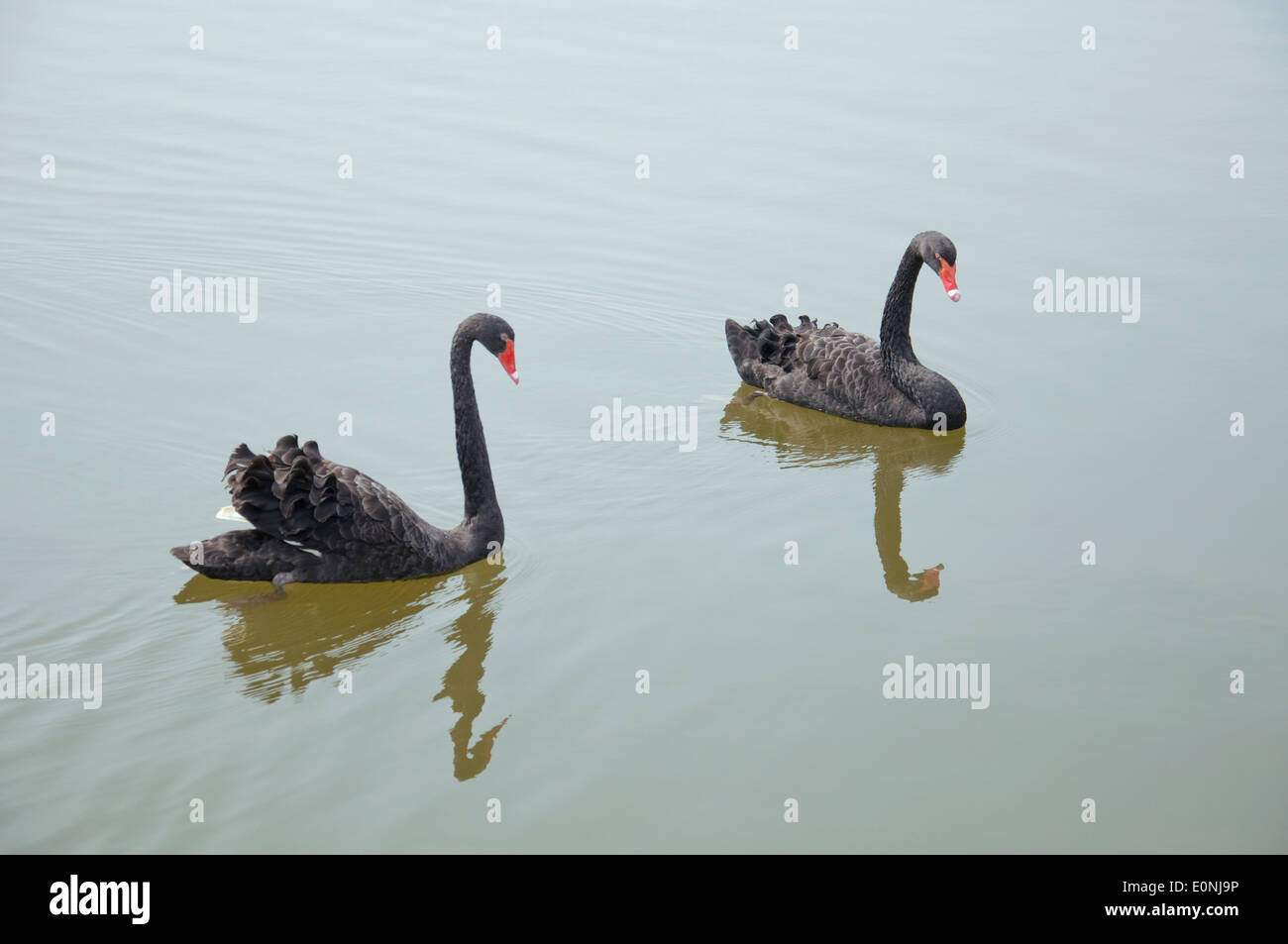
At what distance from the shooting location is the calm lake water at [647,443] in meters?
5.32

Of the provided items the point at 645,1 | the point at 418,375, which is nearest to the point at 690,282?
the point at 418,375

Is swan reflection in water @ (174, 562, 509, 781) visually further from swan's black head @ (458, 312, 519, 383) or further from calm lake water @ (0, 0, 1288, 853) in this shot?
swan's black head @ (458, 312, 519, 383)

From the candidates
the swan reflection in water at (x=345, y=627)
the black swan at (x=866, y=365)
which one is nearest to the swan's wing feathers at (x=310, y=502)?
the swan reflection in water at (x=345, y=627)

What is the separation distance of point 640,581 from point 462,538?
868 millimetres

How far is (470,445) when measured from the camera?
22.6ft

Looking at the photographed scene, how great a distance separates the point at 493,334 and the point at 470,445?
1.79 feet

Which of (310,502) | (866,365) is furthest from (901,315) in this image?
(310,502)

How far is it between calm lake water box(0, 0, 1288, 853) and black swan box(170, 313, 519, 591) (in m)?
0.15

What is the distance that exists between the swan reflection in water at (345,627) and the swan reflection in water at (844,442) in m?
2.38

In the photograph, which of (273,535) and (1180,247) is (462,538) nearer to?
(273,535)

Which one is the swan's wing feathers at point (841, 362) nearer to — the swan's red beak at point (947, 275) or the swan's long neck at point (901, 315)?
the swan's long neck at point (901, 315)

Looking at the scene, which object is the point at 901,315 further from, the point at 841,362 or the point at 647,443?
the point at 647,443

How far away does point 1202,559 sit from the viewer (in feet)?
23.6

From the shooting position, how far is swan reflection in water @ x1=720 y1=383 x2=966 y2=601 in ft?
27.2
